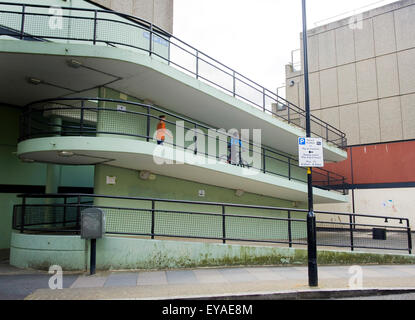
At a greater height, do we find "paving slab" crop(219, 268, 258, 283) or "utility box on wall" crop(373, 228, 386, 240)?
"utility box on wall" crop(373, 228, 386, 240)

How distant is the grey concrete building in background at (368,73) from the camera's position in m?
21.3

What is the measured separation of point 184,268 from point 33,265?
3.53 m

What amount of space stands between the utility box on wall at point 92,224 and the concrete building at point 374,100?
18385mm

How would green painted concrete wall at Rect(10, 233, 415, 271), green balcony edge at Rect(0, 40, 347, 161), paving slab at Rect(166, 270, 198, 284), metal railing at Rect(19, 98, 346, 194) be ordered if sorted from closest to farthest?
paving slab at Rect(166, 270, 198, 284)
green painted concrete wall at Rect(10, 233, 415, 271)
green balcony edge at Rect(0, 40, 347, 161)
metal railing at Rect(19, 98, 346, 194)

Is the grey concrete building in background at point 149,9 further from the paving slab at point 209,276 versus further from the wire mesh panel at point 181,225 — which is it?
the paving slab at point 209,276

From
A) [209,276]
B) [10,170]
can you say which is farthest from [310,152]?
[10,170]

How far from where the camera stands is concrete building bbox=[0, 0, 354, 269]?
8562mm

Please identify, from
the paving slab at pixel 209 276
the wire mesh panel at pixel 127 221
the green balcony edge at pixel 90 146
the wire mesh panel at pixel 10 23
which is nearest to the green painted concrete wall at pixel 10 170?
the green balcony edge at pixel 90 146

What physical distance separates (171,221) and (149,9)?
8794mm

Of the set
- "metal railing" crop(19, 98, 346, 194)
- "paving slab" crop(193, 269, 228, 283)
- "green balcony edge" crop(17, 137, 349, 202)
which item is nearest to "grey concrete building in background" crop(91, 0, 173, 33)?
"metal railing" crop(19, 98, 346, 194)

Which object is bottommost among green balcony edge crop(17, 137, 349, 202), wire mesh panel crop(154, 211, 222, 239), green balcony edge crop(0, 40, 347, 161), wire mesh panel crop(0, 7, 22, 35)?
wire mesh panel crop(154, 211, 222, 239)

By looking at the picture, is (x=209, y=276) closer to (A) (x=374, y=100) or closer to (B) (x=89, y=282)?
(B) (x=89, y=282)

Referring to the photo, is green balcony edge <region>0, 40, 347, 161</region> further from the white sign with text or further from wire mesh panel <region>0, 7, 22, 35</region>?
the white sign with text
